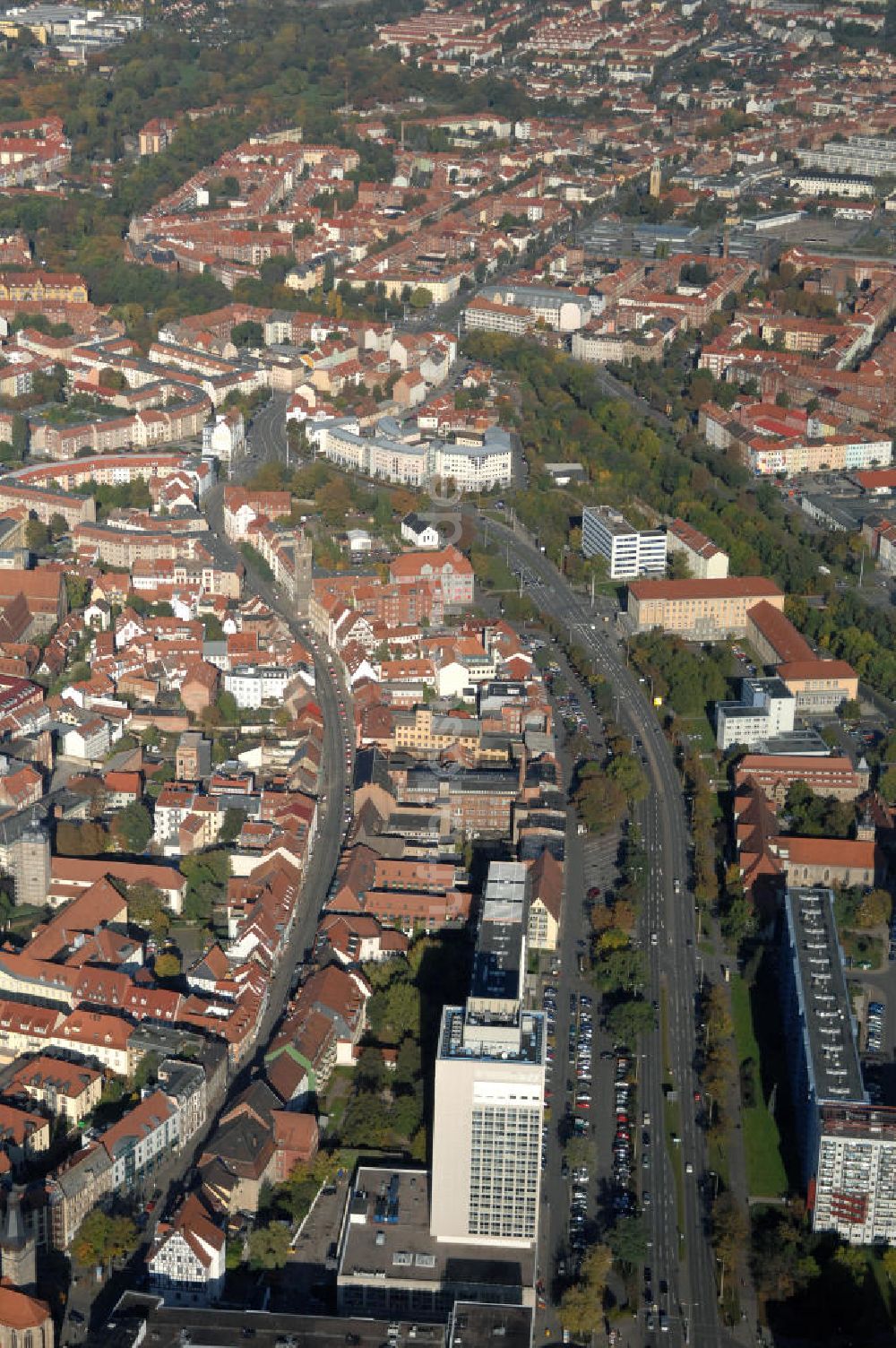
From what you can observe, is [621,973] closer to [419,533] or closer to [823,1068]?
[823,1068]

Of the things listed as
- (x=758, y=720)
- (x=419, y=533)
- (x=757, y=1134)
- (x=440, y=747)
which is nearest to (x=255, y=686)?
(x=440, y=747)

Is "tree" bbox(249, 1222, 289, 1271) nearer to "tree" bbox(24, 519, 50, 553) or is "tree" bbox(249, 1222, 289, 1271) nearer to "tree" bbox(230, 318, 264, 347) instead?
"tree" bbox(24, 519, 50, 553)

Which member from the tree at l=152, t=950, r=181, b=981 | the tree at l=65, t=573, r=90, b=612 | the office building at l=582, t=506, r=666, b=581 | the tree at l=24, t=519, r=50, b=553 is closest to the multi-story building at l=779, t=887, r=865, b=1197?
the tree at l=152, t=950, r=181, b=981

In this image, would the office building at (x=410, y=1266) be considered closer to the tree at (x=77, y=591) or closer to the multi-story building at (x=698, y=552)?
the tree at (x=77, y=591)

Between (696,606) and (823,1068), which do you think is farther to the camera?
(696,606)

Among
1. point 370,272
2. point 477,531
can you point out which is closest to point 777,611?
point 477,531

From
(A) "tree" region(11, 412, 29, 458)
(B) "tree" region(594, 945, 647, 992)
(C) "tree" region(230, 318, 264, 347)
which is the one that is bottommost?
(C) "tree" region(230, 318, 264, 347)
